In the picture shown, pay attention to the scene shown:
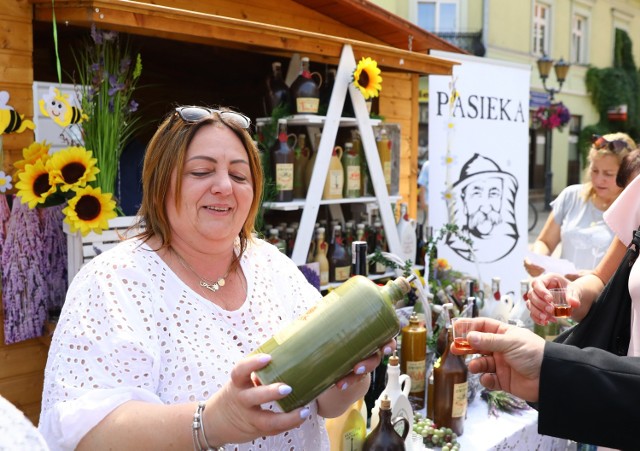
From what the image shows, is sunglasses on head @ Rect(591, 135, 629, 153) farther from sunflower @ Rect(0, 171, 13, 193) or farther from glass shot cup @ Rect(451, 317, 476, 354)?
sunflower @ Rect(0, 171, 13, 193)

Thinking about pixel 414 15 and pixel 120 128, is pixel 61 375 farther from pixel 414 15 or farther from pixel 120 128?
pixel 414 15

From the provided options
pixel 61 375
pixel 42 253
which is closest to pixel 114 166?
pixel 42 253

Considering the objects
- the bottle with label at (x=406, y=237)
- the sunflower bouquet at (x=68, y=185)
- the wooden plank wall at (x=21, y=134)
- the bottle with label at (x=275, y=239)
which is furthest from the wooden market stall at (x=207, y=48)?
the bottle with label at (x=406, y=237)

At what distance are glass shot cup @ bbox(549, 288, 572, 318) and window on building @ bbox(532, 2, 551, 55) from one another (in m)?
18.9

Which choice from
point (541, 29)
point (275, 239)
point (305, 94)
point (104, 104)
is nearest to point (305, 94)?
point (305, 94)

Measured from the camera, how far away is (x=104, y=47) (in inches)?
106

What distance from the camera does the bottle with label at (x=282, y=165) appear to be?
133 inches

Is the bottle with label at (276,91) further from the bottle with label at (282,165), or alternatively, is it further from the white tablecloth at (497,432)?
the white tablecloth at (497,432)

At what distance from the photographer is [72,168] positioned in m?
2.52

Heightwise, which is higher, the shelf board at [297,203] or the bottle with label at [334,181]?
the bottle with label at [334,181]

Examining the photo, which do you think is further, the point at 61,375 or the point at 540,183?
the point at 540,183

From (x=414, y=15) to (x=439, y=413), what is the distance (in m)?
17.4

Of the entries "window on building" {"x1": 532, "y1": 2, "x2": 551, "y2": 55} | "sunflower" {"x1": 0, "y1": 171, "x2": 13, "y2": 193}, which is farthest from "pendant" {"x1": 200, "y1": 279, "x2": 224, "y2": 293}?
"window on building" {"x1": 532, "y1": 2, "x2": 551, "y2": 55}

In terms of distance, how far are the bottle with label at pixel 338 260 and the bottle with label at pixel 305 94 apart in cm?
75
